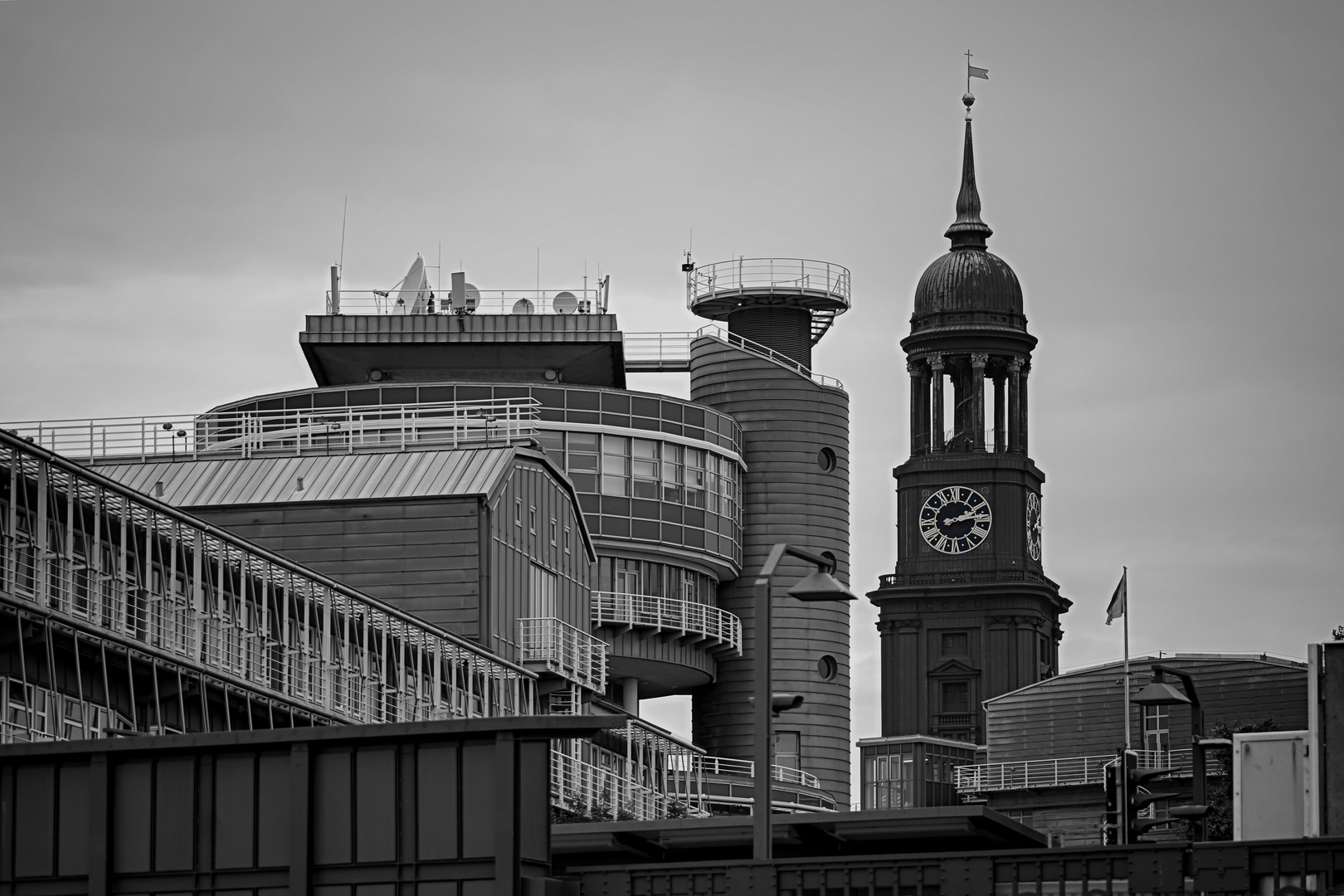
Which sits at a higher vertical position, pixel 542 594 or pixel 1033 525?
pixel 1033 525

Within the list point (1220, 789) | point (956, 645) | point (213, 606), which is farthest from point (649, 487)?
point (213, 606)

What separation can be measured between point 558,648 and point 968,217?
84.9m

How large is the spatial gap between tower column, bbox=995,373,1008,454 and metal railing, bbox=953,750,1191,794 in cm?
2652

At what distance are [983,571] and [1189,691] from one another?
10370 cm

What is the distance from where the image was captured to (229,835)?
39.8 m

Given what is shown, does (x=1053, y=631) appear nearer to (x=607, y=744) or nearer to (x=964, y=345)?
(x=964, y=345)

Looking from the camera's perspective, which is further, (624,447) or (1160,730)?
(1160,730)

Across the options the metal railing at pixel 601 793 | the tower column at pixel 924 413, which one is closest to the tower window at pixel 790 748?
the metal railing at pixel 601 793

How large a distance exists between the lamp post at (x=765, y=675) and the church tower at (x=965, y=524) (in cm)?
11886

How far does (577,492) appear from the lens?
384ft

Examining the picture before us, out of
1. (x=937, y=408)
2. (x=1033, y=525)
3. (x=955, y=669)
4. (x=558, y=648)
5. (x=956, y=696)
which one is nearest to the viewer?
(x=558, y=648)

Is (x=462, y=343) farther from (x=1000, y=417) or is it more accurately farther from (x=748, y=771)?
(x=1000, y=417)

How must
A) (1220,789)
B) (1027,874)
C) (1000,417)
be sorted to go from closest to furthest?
(1027,874) < (1220,789) < (1000,417)

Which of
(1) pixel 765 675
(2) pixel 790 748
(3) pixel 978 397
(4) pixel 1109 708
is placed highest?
(3) pixel 978 397
